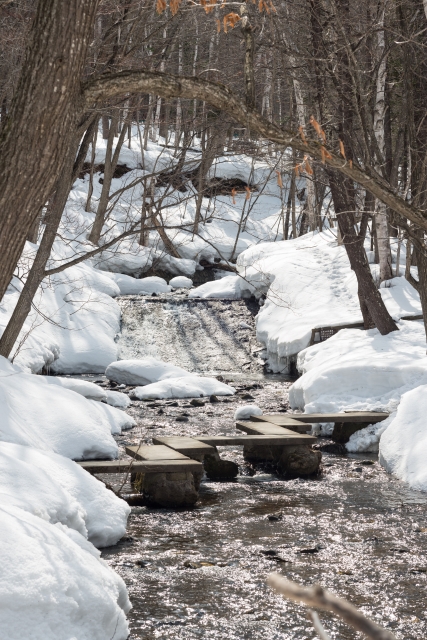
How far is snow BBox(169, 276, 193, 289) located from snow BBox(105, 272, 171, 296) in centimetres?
77

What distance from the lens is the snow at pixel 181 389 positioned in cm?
1388

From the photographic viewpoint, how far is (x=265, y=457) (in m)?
9.38

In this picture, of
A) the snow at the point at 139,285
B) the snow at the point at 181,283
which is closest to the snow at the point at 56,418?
the snow at the point at 139,285

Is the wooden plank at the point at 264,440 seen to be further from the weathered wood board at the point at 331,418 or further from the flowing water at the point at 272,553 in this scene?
the weathered wood board at the point at 331,418

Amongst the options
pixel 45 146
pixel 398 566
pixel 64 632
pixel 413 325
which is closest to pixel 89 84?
pixel 45 146

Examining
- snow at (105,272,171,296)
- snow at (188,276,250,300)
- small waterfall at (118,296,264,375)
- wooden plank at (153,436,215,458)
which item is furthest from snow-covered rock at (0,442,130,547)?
snow at (105,272,171,296)

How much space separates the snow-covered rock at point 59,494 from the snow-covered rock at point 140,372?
9325mm

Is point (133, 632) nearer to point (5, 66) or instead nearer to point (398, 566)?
point (398, 566)

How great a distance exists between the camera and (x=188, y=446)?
8.30m

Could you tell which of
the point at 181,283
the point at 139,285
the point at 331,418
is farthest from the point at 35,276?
the point at 181,283

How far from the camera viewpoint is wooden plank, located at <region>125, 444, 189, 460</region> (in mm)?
7664

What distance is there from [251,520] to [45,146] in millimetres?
4228

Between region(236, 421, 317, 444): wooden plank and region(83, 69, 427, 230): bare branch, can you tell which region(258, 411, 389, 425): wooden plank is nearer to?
region(236, 421, 317, 444): wooden plank

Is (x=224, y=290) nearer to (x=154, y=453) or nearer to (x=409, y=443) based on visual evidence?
(x=409, y=443)
